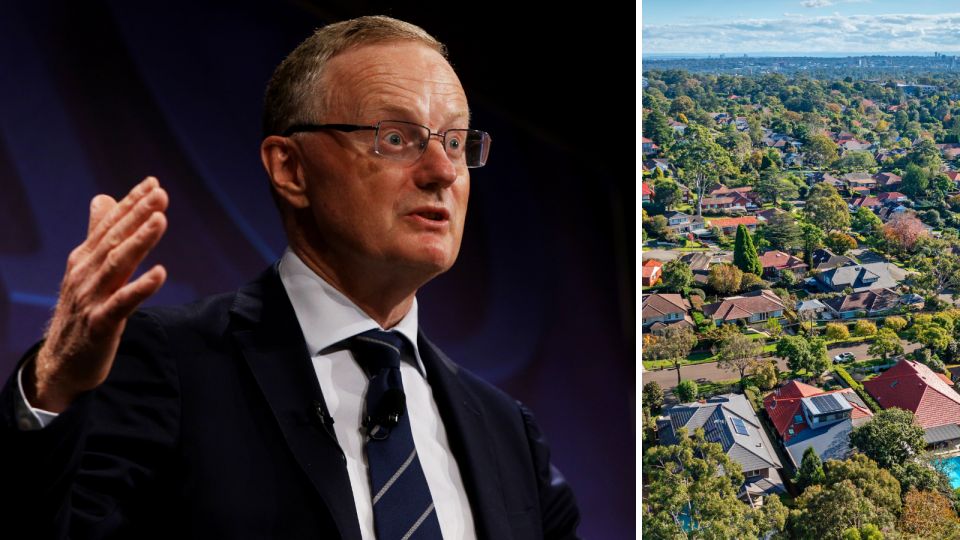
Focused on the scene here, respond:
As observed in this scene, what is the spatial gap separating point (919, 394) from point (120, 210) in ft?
13.0

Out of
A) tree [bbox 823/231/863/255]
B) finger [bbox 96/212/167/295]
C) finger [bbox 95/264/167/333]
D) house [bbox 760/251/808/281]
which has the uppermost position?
finger [bbox 96/212/167/295]

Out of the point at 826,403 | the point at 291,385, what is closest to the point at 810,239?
the point at 826,403

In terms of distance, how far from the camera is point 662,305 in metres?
3.61

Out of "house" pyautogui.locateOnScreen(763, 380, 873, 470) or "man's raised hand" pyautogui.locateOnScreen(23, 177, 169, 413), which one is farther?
"house" pyautogui.locateOnScreen(763, 380, 873, 470)

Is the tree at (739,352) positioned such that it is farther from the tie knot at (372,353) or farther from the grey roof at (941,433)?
the tie knot at (372,353)

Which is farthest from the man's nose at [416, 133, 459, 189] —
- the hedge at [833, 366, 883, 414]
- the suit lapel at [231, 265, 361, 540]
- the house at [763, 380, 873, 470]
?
the hedge at [833, 366, 883, 414]

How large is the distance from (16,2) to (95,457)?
69.4 inches

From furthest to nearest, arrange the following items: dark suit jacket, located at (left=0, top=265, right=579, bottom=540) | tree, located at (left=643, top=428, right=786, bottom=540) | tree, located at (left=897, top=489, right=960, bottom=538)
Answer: tree, located at (left=643, top=428, right=786, bottom=540) → tree, located at (left=897, top=489, right=960, bottom=538) → dark suit jacket, located at (left=0, top=265, right=579, bottom=540)

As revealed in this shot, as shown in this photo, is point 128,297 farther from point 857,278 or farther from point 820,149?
→ point 820,149

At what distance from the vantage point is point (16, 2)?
2.06 meters

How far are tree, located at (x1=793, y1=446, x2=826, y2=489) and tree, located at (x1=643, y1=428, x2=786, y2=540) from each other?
167 mm

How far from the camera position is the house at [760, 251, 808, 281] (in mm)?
3723

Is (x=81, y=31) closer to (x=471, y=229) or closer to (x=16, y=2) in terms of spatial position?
(x=16, y=2)

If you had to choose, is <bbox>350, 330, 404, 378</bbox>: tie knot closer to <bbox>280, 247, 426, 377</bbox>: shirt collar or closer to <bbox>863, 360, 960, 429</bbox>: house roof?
<bbox>280, 247, 426, 377</bbox>: shirt collar
